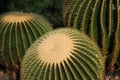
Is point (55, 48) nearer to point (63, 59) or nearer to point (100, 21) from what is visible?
point (63, 59)

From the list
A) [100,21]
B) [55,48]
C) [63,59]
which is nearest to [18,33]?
[100,21]

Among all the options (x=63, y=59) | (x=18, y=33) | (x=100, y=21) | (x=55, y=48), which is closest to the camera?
(x=63, y=59)

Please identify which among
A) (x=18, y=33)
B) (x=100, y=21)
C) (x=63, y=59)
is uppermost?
(x=100, y=21)

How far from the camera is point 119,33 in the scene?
15.7 feet

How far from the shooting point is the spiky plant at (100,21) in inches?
185

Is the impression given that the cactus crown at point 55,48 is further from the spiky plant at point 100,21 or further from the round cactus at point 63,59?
the spiky plant at point 100,21

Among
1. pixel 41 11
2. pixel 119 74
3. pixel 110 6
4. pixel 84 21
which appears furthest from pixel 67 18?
pixel 41 11

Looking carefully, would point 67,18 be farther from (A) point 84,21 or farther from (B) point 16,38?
(B) point 16,38

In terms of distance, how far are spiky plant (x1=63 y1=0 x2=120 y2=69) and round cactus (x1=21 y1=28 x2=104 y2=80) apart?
2.12 feet

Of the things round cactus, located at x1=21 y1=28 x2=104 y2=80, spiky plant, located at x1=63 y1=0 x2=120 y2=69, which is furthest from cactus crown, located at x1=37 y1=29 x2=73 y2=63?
spiky plant, located at x1=63 y1=0 x2=120 y2=69

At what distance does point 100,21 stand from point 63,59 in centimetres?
116

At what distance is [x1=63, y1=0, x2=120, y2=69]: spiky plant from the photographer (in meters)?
4.70

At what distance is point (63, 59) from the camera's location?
3.78 meters

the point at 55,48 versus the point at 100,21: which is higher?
the point at 100,21
